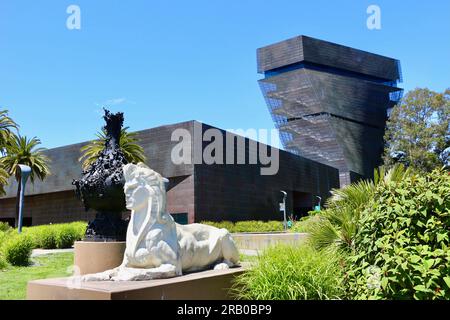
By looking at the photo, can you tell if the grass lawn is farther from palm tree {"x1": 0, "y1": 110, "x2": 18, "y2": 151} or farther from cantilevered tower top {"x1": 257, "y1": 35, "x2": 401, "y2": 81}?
cantilevered tower top {"x1": 257, "y1": 35, "x2": 401, "y2": 81}

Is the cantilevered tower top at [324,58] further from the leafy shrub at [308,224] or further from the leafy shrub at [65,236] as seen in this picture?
the leafy shrub at [65,236]

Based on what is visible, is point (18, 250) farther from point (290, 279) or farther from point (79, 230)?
point (290, 279)

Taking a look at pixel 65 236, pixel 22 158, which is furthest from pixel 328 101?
pixel 65 236

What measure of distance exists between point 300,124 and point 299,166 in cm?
3513

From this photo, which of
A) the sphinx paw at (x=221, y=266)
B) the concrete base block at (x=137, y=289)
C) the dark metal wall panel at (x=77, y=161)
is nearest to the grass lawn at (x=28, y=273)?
the concrete base block at (x=137, y=289)

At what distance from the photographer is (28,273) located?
396 inches

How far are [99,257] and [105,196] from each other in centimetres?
104

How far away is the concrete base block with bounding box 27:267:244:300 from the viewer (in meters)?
4.11

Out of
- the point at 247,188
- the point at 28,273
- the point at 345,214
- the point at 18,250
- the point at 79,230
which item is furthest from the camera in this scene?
the point at 247,188

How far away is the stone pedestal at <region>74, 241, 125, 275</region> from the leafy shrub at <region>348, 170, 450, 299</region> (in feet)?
11.9

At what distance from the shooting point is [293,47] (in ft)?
Answer: 266

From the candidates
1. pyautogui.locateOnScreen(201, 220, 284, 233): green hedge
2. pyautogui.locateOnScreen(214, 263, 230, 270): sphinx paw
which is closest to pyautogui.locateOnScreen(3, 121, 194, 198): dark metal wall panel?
pyautogui.locateOnScreen(201, 220, 284, 233): green hedge

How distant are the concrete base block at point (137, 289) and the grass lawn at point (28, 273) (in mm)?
2756
